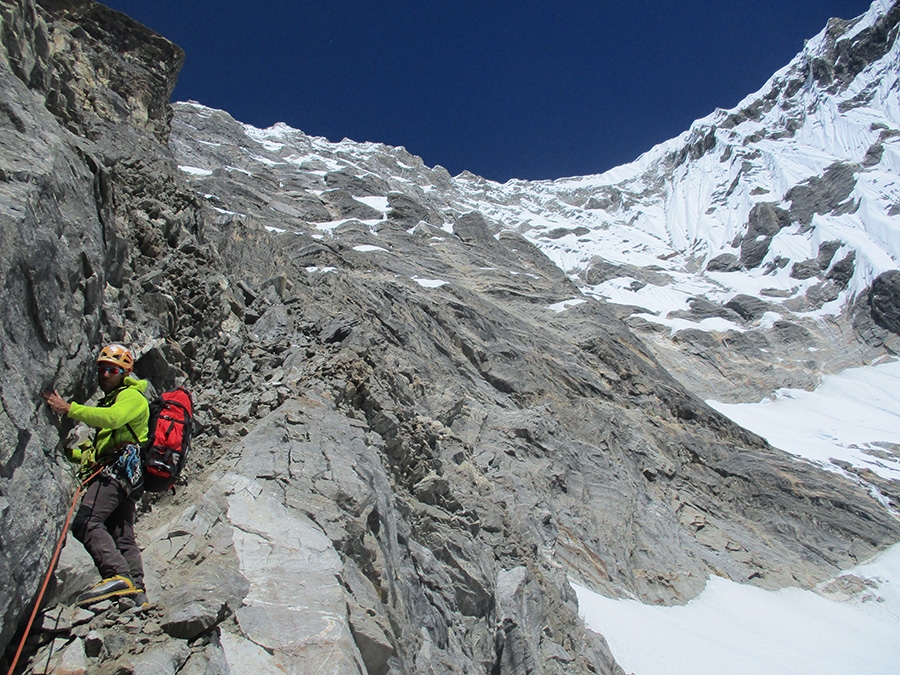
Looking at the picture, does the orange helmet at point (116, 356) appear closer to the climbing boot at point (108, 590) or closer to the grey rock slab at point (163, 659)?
the climbing boot at point (108, 590)

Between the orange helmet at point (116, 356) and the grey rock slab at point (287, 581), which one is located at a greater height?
the orange helmet at point (116, 356)

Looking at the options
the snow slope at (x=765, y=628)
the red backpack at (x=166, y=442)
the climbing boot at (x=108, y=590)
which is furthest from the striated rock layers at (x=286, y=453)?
the snow slope at (x=765, y=628)

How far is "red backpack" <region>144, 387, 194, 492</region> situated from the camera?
4812mm

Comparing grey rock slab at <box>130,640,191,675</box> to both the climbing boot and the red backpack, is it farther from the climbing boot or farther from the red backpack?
the red backpack

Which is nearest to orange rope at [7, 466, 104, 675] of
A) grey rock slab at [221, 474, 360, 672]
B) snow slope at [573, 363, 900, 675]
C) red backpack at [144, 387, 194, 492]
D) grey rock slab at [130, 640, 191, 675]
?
red backpack at [144, 387, 194, 492]

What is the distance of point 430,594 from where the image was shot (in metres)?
9.54

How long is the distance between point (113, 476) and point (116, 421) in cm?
48

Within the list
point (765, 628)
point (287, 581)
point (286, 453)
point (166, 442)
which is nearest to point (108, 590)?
point (166, 442)

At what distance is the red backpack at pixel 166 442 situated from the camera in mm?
4812

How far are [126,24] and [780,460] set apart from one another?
3875cm

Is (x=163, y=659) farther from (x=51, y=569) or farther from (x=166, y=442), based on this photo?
(x=166, y=442)

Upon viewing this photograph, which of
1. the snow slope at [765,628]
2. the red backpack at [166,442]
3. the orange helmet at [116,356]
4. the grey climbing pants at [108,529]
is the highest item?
the orange helmet at [116,356]

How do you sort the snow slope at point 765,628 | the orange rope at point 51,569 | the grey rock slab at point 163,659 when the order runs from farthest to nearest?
1. the snow slope at point 765,628
2. the grey rock slab at point 163,659
3. the orange rope at point 51,569

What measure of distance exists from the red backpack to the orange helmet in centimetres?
43
